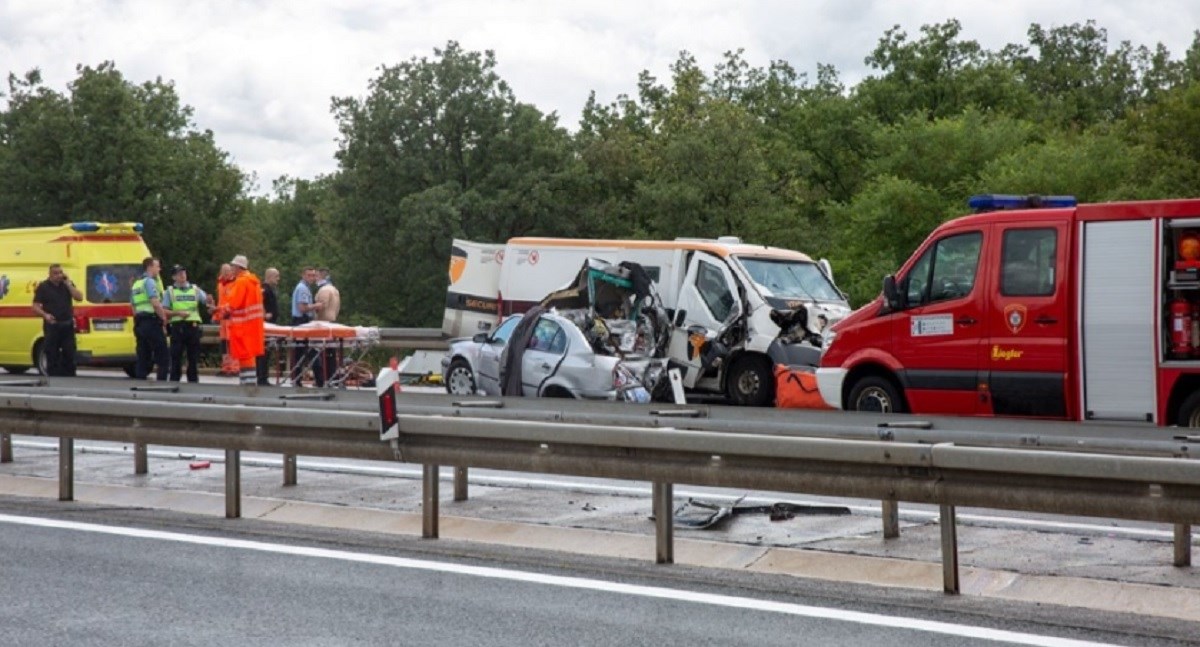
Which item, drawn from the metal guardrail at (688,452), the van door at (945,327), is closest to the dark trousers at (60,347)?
the metal guardrail at (688,452)

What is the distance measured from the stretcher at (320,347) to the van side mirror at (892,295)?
8.81 metres

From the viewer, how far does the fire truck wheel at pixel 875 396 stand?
51.4 ft

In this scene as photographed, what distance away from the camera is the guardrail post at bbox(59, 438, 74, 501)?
11.1 meters

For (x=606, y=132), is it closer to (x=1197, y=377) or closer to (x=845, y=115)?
(x=845, y=115)

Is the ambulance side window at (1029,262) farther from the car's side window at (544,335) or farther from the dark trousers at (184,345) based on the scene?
the dark trousers at (184,345)

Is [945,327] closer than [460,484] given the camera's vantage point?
No

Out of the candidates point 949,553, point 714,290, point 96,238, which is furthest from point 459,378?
point 949,553

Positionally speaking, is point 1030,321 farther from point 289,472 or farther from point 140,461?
point 140,461

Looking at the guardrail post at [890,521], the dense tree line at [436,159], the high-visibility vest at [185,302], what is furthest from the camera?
the dense tree line at [436,159]

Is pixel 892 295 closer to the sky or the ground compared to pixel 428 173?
closer to the ground

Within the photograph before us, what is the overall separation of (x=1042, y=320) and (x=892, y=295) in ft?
5.49

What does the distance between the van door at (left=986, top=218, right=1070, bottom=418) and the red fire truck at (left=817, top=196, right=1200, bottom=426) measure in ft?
0.03

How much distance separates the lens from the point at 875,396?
15852 mm

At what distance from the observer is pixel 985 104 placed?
62.9 metres
